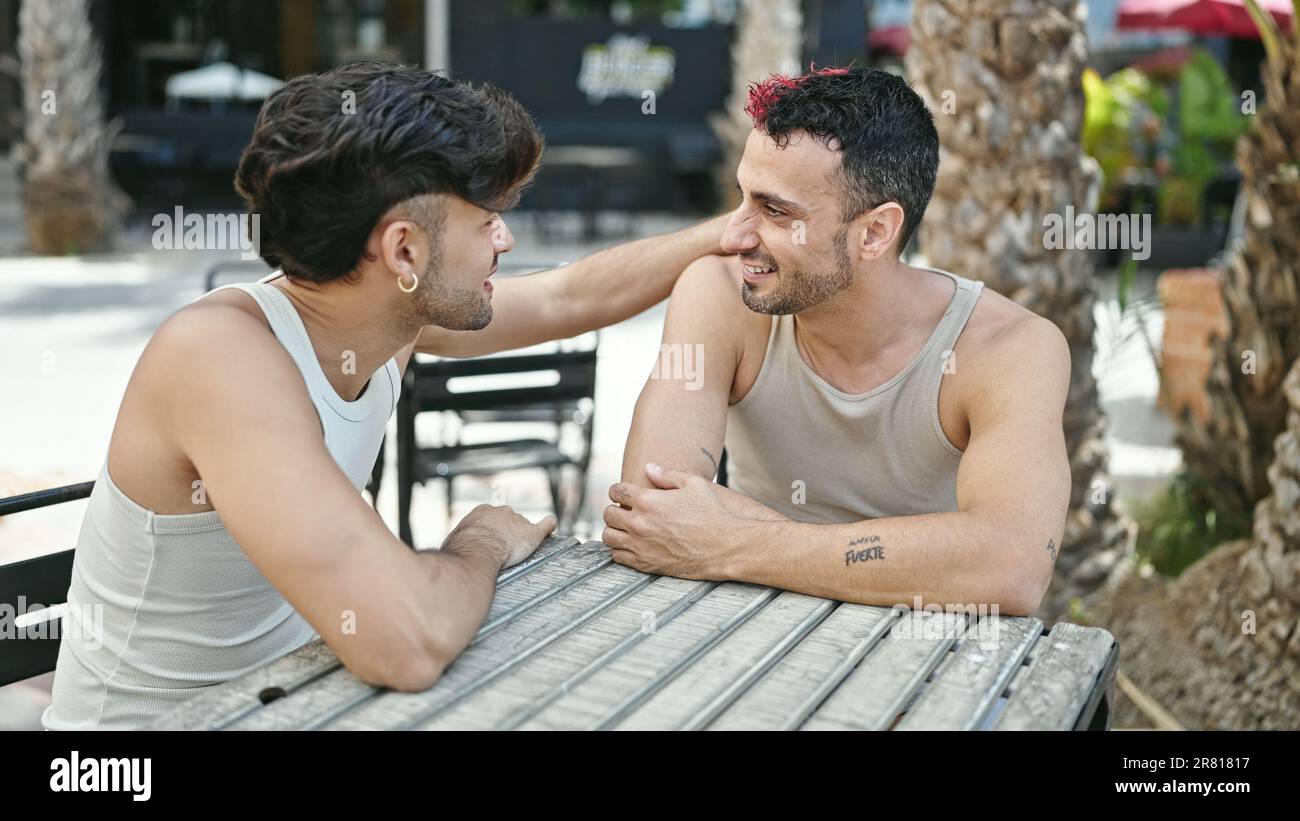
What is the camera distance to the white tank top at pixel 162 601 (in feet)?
6.25

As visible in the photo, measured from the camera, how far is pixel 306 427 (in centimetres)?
174

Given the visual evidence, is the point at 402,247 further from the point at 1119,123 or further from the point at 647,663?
the point at 1119,123

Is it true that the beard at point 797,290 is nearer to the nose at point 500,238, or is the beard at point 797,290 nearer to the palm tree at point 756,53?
the nose at point 500,238

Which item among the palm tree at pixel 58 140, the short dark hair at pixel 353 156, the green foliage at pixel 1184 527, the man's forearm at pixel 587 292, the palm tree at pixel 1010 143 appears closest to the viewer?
the short dark hair at pixel 353 156

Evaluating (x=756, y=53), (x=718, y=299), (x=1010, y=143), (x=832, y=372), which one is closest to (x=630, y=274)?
(x=718, y=299)

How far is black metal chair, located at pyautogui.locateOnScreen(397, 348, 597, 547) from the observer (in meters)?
3.92

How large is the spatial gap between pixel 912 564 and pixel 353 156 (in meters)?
1.08

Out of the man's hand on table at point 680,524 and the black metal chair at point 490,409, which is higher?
the man's hand on table at point 680,524

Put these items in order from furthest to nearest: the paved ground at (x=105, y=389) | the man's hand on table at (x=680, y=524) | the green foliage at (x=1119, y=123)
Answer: the green foliage at (x=1119, y=123)
the paved ground at (x=105, y=389)
the man's hand on table at (x=680, y=524)

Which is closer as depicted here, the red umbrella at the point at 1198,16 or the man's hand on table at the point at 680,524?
the man's hand on table at the point at 680,524

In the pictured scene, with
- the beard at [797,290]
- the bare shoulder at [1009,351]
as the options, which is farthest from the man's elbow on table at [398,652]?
the bare shoulder at [1009,351]

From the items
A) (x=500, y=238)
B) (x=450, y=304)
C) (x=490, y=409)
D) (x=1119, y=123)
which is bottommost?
(x=490, y=409)

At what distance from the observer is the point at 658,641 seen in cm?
180
